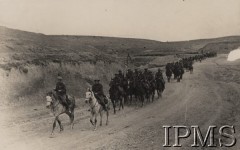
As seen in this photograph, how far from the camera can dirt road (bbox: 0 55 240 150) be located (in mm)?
13891

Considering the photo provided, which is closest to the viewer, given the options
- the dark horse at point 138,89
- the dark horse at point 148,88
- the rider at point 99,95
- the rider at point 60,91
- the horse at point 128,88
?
the rider at point 60,91

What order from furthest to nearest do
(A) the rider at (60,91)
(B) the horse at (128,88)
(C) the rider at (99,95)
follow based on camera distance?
(B) the horse at (128,88)
(C) the rider at (99,95)
(A) the rider at (60,91)

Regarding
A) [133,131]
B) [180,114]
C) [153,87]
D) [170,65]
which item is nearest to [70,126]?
[133,131]

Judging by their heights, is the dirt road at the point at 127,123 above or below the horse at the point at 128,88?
below

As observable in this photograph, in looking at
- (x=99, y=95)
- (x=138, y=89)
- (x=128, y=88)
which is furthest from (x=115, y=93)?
(x=99, y=95)

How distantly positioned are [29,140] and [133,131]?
418cm

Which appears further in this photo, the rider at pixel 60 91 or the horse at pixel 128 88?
the horse at pixel 128 88

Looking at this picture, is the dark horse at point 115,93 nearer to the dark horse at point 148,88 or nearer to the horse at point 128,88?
the horse at point 128,88

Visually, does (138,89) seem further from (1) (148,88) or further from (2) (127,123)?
(2) (127,123)

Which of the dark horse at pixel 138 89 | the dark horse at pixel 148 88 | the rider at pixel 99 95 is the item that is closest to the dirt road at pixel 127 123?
the dark horse at pixel 148 88

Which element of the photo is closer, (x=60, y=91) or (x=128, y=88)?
(x=60, y=91)

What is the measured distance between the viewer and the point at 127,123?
701 inches

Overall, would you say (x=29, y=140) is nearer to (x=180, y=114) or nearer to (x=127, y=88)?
(x=180, y=114)

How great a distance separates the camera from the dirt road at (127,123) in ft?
45.6
